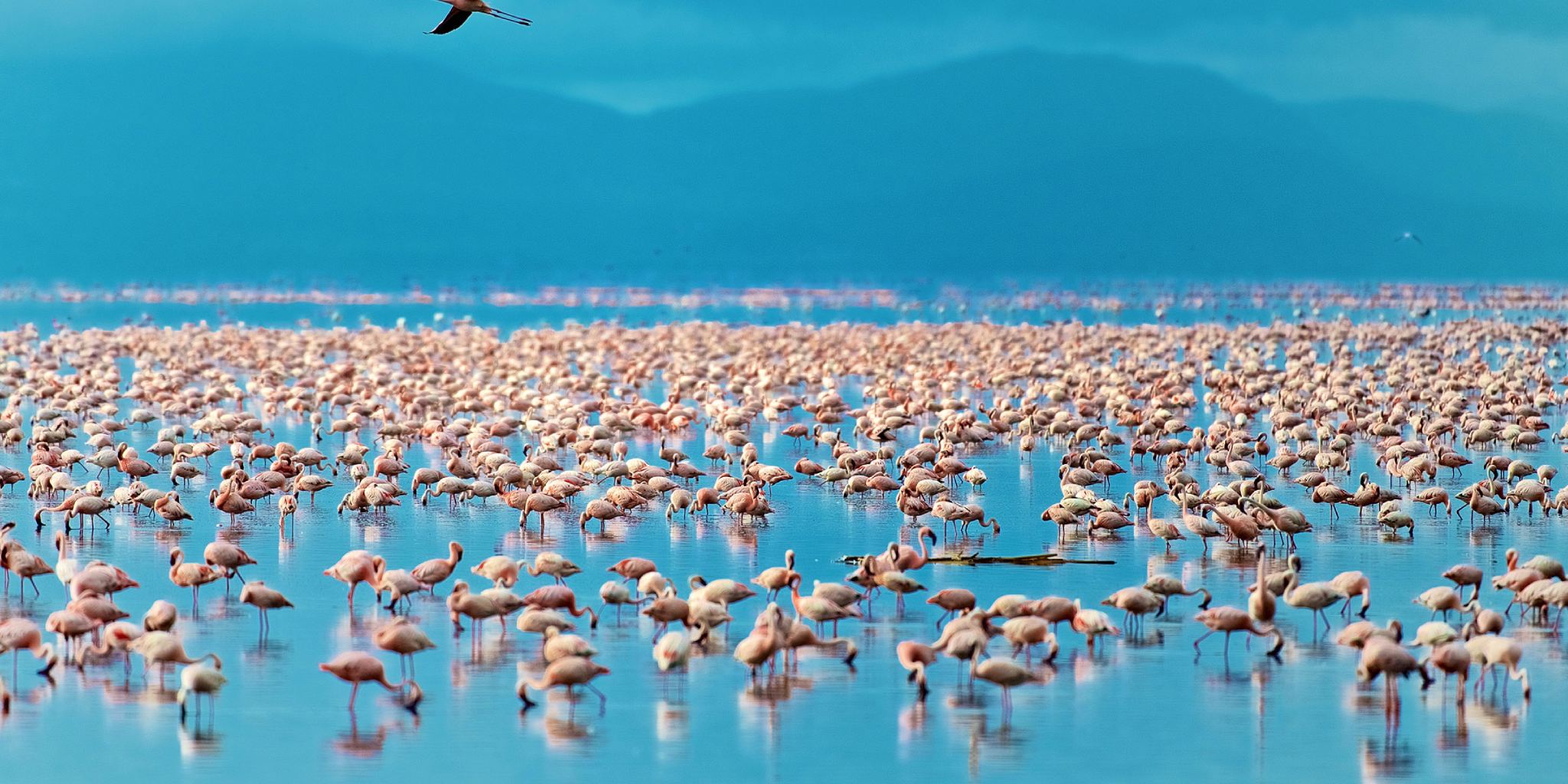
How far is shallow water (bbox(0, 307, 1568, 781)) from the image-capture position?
9.35m

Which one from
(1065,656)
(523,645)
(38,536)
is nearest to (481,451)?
(38,536)

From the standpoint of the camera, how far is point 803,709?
33.9 ft

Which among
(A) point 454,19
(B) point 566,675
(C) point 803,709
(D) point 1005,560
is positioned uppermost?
(A) point 454,19

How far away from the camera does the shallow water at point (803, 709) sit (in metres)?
9.35

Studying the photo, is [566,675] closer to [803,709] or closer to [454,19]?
[803,709]

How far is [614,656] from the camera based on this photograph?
11461mm

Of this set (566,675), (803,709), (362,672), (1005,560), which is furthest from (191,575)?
(1005,560)

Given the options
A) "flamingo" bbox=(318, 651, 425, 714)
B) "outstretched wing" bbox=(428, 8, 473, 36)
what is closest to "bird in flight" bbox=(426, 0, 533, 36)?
"outstretched wing" bbox=(428, 8, 473, 36)

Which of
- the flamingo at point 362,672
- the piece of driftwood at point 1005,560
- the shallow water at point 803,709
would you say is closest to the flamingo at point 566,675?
the shallow water at point 803,709

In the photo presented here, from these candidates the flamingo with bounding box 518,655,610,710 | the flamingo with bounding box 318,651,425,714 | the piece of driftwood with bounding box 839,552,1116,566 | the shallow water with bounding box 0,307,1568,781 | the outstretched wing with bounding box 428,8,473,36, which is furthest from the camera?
the piece of driftwood with bounding box 839,552,1116,566

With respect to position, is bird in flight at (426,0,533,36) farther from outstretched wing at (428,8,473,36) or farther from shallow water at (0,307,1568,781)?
shallow water at (0,307,1568,781)

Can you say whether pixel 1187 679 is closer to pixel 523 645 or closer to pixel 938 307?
pixel 523 645

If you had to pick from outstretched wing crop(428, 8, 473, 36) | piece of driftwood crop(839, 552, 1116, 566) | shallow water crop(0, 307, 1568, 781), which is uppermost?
outstretched wing crop(428, 8, 473, 36)

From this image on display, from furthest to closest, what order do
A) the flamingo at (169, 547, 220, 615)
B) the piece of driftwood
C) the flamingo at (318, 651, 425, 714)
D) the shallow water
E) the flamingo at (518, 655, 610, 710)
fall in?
the piece of driftwood, the flamingo at (169, 547, 220, 615), the flamingo at (518, 655, 610, 710), the flamingo at (318, 651, 425, 714), the shallow water
